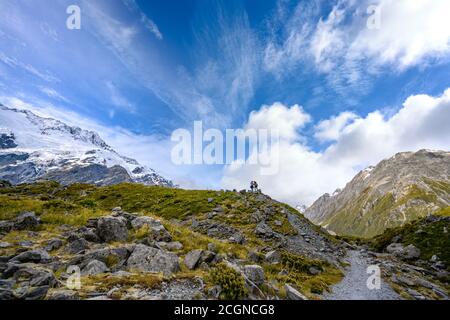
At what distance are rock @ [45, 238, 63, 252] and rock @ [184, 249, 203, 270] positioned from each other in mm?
7759

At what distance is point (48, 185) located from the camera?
65.8 m

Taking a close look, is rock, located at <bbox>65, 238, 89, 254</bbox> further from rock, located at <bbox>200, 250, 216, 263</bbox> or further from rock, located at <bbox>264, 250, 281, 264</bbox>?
rock, located at <bbox>264, 250, 281, 264</bbox>

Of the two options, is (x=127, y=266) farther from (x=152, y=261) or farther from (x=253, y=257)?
(x=253, y=257)

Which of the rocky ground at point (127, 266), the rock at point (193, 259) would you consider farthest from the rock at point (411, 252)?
the rock at point (193, 259)

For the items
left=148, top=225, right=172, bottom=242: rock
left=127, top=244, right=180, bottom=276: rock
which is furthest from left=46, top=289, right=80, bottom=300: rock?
left=148, top=225, right=172, bottom=242: rock

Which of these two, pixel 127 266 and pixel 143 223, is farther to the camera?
pixel 143 223

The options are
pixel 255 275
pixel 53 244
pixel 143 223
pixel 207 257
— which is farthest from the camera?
pixel 143 223

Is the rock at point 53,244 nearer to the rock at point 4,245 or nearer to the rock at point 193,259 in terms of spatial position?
the rock at point 4,245

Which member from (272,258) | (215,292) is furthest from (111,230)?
(272,258)

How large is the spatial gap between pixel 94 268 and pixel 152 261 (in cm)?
288

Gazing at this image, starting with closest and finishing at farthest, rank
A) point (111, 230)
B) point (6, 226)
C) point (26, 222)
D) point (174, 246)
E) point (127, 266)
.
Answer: point (127, 266)
point (111, 230)
point (6, 226)
point (174, 246)
point (26, 222)

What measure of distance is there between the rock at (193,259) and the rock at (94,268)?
447 centimetres

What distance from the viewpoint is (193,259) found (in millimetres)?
15375

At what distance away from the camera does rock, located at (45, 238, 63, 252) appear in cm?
1498
